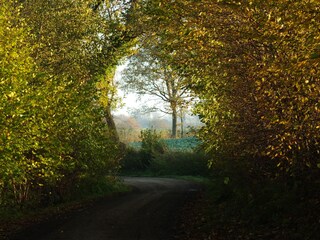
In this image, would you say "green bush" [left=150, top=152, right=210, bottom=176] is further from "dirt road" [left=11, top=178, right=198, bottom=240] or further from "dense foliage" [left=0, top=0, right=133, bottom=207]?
"dirt road" [left=11, top=178, right=198, bottom=240]

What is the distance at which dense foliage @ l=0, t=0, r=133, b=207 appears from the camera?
15133mm

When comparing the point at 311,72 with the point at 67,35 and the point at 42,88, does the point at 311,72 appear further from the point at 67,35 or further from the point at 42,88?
the point at 67,35

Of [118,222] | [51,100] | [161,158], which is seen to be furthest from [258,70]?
[161,158]

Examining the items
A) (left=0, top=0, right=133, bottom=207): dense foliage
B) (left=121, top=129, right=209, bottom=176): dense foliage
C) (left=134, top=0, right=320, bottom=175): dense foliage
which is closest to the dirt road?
(left=0, top=0, right=133, bottom=207): dense foliage

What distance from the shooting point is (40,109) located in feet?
55.3

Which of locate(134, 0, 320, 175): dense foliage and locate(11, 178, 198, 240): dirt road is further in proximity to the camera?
locate(11, 178, 198, 240): dirt road

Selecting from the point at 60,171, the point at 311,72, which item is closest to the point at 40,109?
the point at 60,171

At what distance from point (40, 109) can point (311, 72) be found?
11.6 metres

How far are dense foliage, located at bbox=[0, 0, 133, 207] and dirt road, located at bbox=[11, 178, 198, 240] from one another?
205 cm

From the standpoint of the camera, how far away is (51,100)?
17266 mm

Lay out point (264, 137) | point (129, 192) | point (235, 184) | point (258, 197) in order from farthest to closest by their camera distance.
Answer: point (129, 192)
point (235, 184)
point (258, 197)
point (264, 137)

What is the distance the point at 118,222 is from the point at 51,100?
5.72m

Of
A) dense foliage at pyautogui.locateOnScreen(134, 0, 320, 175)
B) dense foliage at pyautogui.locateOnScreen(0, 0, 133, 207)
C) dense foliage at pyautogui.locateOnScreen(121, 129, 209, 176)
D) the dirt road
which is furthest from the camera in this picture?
dense foliage at pyautogui.locateOnScreen(121, 129, 209, 176)

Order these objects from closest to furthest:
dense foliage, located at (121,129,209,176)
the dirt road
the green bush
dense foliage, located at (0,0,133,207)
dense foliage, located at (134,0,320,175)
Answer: dense foliage, located at (134,0,320,175)
the dirt road
dense foliage, located at (0,0,133,207)
the green bush
dense foliage, located at (121,129,209,176)
